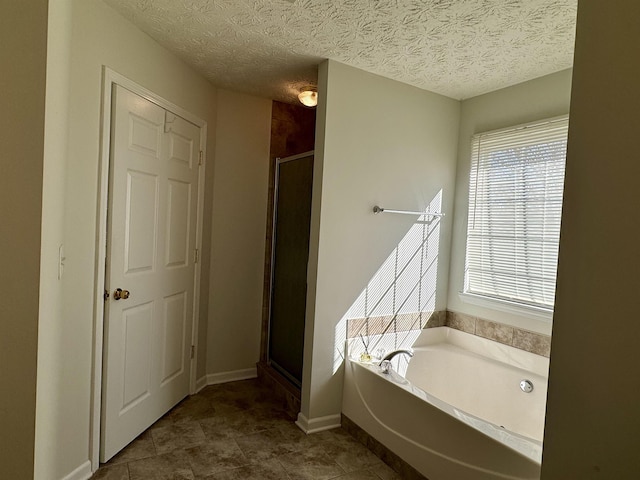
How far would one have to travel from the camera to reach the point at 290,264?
294cm

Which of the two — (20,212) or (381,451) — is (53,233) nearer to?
(20,212)

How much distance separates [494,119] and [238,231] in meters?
2.11

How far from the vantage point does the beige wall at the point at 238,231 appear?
2992mm

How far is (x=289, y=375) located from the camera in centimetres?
290

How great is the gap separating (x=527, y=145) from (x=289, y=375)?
92.0 inches

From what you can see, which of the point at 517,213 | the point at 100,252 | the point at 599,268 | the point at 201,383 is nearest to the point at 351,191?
the point at 517,213

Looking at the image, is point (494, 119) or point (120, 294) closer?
point (120, 294)

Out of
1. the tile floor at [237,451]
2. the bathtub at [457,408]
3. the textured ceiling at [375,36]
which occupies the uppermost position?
the textured ceiling at [375,36]

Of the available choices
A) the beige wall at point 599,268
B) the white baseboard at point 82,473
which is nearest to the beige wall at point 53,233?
the white baseboard at point 82,473

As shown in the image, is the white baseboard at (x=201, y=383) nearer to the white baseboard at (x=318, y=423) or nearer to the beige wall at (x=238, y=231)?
the beige wall at (x=238, y=231)

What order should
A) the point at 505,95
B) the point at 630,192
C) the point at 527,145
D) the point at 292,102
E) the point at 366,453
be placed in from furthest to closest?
1. the point at 292,102
2. the point at 505,95
3. the point at 527,145
4. the point at 366,453
5. the point at 630,192

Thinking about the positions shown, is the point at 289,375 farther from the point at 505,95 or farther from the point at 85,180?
the point at 505,95

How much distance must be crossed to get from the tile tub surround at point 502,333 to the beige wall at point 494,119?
0.04 m

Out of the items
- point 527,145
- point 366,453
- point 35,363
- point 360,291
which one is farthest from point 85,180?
point 527,145
